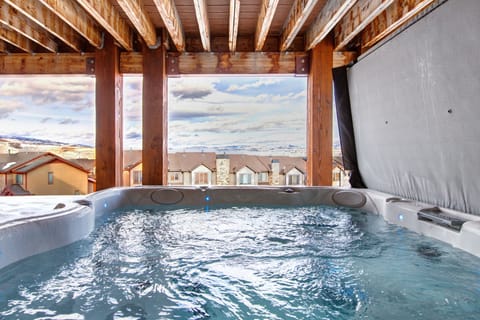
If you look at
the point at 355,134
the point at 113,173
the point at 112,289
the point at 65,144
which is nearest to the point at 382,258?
the point at 112,289

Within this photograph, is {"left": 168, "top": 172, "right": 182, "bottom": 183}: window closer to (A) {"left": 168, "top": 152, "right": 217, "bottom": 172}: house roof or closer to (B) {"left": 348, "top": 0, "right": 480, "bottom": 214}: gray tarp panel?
(A) {"left": 168, "top": 152, "right": 217, "bottom": 172}: house roof

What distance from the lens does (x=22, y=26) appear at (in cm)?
254

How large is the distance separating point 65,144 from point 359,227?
3.15m

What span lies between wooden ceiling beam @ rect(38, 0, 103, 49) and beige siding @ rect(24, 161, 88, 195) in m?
1.38

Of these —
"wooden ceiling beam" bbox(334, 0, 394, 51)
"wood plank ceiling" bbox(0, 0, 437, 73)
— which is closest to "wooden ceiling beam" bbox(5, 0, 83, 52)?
"wood plank ceiling" bbox(0, 0, 437, 73)

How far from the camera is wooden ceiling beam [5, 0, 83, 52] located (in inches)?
83.2

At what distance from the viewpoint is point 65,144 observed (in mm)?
3229

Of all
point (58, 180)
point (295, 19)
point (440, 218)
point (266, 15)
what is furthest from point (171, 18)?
point (440, 218)

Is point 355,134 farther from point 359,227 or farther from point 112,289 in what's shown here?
point 112,289

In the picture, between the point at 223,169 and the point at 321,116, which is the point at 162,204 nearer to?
the point at 223,169

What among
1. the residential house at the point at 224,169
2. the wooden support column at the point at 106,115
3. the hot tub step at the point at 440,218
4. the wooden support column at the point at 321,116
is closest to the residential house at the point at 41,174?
the wooden support column at the point at 106,115

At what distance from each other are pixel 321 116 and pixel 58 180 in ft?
9.63

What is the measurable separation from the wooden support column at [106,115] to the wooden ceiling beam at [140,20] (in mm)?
484

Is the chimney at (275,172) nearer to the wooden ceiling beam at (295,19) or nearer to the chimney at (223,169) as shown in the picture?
the chimney at (223,169)
